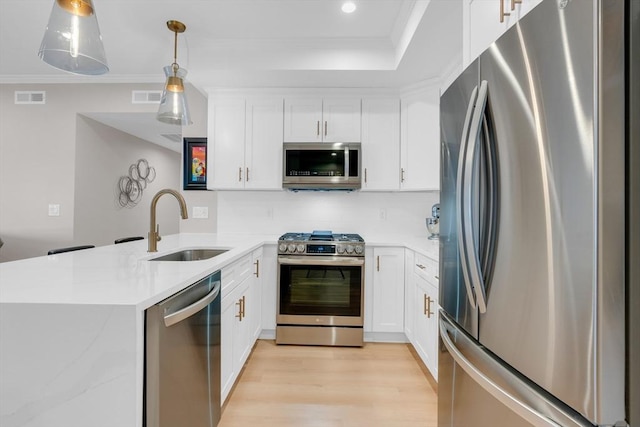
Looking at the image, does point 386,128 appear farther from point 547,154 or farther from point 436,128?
point 547,154

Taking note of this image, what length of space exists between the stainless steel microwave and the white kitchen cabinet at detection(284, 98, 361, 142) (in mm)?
151

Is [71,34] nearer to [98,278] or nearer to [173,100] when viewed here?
[173,100]

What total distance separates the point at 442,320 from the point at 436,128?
2.12 meters

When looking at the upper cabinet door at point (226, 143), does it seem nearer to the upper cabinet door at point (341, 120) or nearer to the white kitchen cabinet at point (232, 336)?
the upper cabinet door at point (341, 120)

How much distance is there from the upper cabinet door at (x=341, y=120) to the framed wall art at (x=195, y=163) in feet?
4.35

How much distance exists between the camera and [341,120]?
3029 mm

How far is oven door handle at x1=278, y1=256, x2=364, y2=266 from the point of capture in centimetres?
266

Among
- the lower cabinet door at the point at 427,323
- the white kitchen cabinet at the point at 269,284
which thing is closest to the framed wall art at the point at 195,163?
the white kitchen cabinet at the point at 269,284

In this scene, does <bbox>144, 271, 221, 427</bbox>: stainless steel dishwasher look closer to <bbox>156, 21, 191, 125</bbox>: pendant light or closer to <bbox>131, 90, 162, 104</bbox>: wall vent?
<bbox>156, 21, 191, 125</bbox>: pendant light

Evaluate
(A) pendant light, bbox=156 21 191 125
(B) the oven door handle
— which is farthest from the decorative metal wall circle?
(B) the oven door handle

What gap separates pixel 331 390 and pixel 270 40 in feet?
9.29

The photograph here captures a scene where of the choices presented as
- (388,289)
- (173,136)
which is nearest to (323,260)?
(388,289)

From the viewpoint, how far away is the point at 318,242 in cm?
270

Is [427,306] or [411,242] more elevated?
[411,242]
